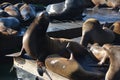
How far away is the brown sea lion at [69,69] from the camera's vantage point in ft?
16.3

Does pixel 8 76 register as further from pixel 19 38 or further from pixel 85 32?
Answer: pixel 85 32

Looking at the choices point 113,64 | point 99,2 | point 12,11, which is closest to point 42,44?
point 113,64

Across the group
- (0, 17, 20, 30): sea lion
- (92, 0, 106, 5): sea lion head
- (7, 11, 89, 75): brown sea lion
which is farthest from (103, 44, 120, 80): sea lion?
(92, 0, 106, 5): sea lion head

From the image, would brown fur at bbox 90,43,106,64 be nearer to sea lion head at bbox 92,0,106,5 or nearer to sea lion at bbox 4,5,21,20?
sea lion at bbox 4,5,21,20

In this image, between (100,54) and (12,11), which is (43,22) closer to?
(100,54)

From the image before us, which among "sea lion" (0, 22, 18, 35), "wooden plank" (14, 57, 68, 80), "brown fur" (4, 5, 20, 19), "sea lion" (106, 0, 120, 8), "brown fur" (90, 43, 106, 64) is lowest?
"sea lion" (106, 0, 120, 8)

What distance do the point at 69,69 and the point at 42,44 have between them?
91cm

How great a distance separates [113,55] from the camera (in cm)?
498

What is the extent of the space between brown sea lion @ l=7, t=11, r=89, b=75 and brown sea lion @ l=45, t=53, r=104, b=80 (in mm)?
266

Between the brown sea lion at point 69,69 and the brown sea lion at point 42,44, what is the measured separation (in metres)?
0.27

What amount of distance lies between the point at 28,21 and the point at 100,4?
433cm

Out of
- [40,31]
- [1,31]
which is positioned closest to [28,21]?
[1,31]

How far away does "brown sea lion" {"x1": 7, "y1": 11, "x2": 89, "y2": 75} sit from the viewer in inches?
225

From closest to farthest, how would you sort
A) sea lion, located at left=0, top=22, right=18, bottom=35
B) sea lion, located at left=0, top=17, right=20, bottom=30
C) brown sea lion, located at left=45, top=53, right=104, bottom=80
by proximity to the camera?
1. brown sea lion, located at left=45, top=53, right=104, bottom=80
2. sea lion, located at left=0, top=22, right=18, bottom=35
3. sea lion, located at left=0, top=17, right=20, bottom=30
